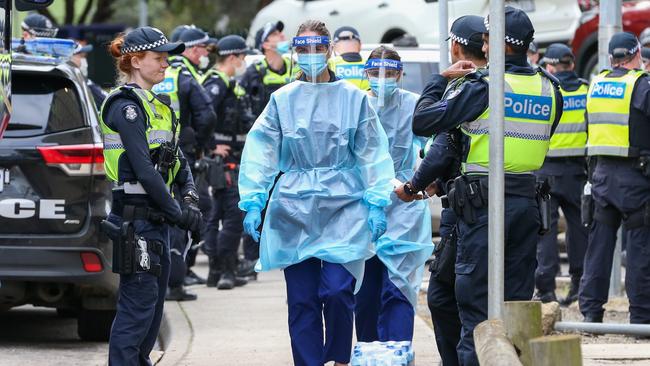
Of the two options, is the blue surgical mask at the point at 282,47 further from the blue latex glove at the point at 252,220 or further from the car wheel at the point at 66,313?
the blue latex glove at the point at 252,220

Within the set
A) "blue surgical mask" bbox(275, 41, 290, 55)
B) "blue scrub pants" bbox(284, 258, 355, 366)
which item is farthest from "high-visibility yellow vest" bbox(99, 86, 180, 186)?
"blue surgical mask" bbox(275, 41, 290, 55)

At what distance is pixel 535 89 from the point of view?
6.51m

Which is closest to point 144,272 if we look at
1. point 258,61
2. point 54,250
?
point 54,250

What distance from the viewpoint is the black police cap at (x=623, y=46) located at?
958 centimetres

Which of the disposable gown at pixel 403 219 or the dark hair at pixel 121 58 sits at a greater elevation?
the dark hair at pixel 121 58

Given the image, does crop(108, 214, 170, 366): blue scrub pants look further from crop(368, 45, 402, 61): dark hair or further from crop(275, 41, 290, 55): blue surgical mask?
crop(275, 41, 290, 55): blue surgical mask

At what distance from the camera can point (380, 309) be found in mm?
8023

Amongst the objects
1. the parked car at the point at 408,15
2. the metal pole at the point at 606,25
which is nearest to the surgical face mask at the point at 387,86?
the metal pole at the point at 606,25

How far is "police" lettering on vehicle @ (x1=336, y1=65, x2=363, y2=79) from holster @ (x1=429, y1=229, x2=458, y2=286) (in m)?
3.90

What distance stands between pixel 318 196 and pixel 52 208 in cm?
218

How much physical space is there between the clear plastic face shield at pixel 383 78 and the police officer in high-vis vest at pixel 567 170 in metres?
3.35

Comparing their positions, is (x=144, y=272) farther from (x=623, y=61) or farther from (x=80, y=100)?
(x=623, y=61)

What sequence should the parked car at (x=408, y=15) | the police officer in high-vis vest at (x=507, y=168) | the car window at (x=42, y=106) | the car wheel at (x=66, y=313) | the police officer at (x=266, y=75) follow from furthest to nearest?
the parked car at (x=408, y=15) → the police officer at (x=266, y=75) → the car wheel at (x=66, y=313) → the car window at (x=42, y=106) → the police officer in high-vis vest at (x=507, y=168)

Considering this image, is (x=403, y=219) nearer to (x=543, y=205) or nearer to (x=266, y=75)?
(x=543, y=205)
